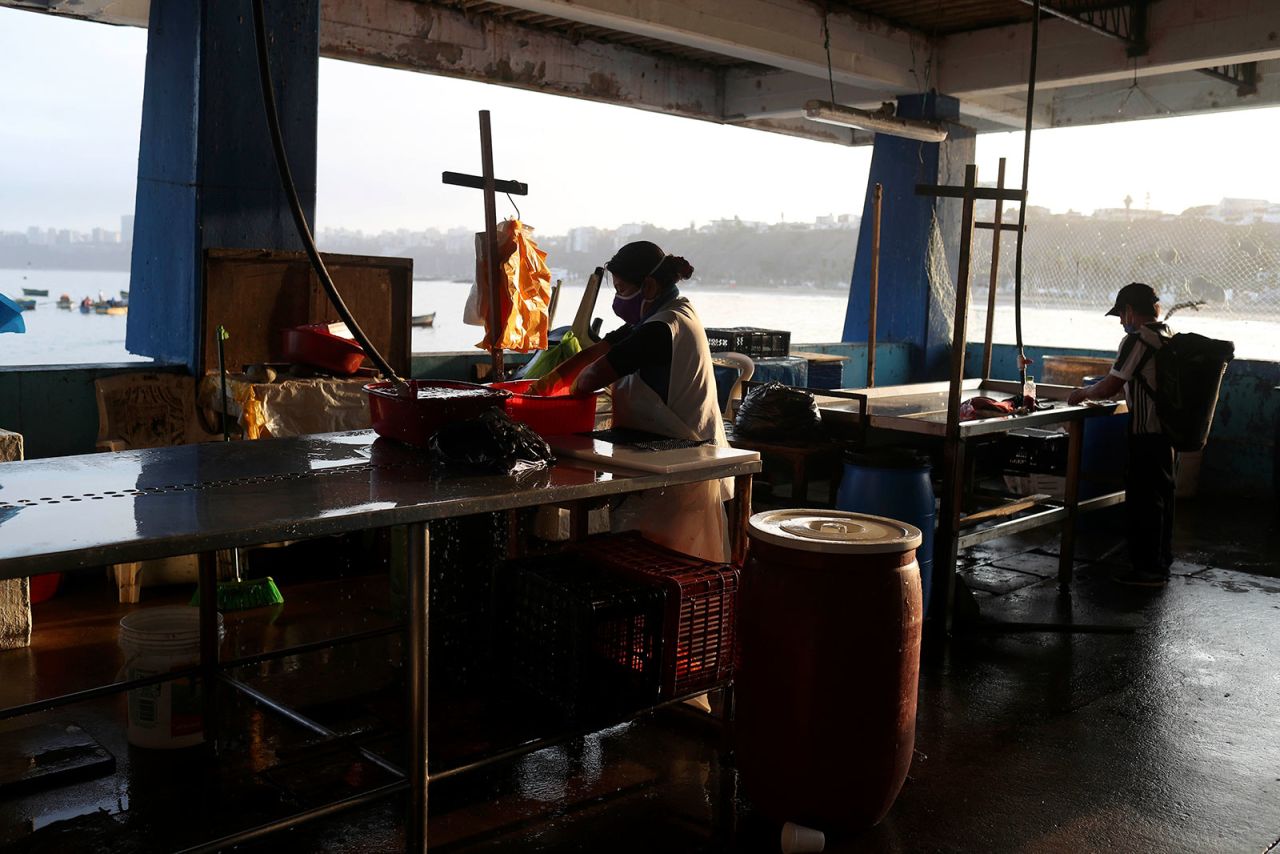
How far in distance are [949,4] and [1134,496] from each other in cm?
491

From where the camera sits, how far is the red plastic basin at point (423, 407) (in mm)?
3229

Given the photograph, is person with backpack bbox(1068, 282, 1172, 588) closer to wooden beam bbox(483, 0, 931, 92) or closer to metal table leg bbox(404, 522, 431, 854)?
wooden beam bbox(483, 0, 931, 92)

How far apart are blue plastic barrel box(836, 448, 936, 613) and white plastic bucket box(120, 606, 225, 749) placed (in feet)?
9.26

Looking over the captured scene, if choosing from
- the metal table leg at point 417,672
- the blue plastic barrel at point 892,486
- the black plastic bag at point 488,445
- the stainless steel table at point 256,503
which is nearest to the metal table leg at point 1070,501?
the blue plastic barrel at point 892,486

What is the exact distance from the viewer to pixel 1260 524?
7746 millimetres

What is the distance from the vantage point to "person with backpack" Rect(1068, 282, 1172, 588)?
6.08 meters

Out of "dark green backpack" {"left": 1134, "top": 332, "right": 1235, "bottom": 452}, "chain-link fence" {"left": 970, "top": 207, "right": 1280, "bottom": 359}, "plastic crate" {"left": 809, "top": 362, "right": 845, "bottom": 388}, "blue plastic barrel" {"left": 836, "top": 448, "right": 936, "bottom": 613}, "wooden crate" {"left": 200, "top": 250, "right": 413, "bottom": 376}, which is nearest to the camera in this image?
"blue plastic barrel" {"left": 836, "top": 448, "right": 936, "bottom": 613}

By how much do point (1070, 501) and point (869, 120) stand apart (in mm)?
3100

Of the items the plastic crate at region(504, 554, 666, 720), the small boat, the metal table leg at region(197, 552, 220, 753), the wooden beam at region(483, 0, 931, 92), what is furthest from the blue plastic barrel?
the small boat

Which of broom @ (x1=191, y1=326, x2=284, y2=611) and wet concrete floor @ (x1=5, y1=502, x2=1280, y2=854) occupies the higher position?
broom @ (x1=191, y1=326, x2=284, y2=611)

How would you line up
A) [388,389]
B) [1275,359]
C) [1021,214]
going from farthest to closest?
[1275,359] → [1021,214] → [388,389]

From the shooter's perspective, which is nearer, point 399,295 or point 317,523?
point 317,523

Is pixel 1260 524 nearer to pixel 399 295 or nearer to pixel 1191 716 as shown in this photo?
pixel 1191 716

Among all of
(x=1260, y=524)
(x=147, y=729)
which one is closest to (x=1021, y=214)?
(x=1260, y=524)
